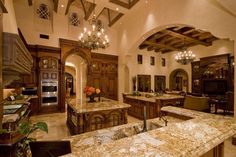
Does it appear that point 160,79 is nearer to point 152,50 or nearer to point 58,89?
point 152,50

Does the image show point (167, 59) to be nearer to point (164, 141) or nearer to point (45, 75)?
point (45, 75)

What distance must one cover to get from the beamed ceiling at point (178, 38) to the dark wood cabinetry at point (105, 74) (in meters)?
2.53

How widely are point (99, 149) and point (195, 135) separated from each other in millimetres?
886

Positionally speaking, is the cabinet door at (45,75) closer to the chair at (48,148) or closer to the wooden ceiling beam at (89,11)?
the wooden ceiling beam at (89,11)

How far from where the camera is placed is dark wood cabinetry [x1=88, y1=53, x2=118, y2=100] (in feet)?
27.0

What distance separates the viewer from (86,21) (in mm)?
8180

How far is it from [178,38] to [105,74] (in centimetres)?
548

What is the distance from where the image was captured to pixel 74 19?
7.86 metres

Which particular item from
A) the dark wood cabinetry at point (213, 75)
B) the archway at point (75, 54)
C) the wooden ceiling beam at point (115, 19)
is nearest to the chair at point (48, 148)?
the archway at point (75, 54)

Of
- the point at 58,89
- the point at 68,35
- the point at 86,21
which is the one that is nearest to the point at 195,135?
the point at 58,89

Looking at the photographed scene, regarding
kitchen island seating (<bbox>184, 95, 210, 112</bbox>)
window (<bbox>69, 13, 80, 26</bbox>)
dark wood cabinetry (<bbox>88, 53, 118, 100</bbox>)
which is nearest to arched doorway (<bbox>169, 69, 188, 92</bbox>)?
dark wood cabinetry (<bbox>88, 53, 118, 100</bbox>)

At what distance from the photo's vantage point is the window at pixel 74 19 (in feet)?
25.4

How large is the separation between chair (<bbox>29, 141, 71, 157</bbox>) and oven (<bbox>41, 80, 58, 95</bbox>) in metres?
6.56

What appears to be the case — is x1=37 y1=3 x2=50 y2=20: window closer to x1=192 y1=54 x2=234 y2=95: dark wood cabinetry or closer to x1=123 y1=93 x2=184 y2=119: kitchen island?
x1=123 y1=93 x2=184 y2=119: kitchen island
